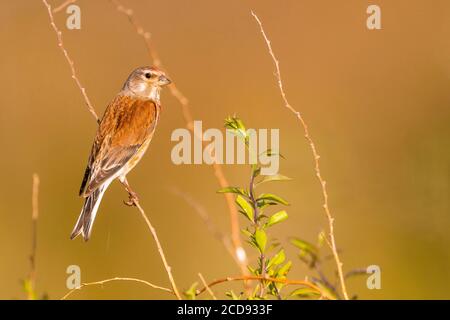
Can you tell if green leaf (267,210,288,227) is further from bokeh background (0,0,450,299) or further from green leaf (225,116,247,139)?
bokeh background (0,0,450,299)

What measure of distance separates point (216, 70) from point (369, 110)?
4.98 feet

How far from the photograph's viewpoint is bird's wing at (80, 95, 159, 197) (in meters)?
4.10

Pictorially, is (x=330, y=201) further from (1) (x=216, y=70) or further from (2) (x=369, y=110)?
(1) (x=216, y=70)

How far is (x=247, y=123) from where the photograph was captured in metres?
7.36

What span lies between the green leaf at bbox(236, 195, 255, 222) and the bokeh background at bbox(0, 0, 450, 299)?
2.19 meters

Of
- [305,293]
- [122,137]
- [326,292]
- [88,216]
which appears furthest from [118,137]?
[326,292]

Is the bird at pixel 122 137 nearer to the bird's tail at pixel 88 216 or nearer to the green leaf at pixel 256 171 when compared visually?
the bird's tail at pixel 88 216

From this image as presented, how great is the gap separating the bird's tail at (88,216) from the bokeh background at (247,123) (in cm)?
137

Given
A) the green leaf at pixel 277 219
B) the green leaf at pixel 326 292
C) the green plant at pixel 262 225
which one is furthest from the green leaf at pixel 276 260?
the green leaf at pixel 326 292

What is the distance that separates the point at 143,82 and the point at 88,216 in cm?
112

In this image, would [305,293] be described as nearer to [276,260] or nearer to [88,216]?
[276,260]

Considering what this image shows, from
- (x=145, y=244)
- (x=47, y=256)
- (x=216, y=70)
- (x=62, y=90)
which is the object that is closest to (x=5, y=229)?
(x=47, y=256)

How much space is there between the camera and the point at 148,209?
6.49m

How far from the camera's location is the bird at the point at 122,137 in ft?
13.3
